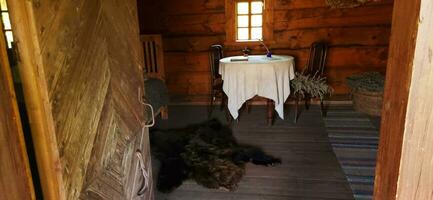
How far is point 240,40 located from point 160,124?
1.81 m

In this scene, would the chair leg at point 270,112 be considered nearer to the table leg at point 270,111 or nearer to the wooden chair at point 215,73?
the table leg at point 270,111

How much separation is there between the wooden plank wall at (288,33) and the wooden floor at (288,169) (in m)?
1.19

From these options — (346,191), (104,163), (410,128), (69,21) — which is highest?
(69,21)

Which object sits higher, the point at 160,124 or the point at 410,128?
the point at 410,128

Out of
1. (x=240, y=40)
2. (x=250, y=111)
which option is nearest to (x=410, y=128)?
(x=250, y=111)

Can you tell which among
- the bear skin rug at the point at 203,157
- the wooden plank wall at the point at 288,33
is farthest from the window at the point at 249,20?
the bear skin rug at the point at 203,157

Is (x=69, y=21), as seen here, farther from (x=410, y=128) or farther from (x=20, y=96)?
(x=410, y=128)

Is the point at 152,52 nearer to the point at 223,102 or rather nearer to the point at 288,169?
the point at 223,102

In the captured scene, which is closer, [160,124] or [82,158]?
[82,158]

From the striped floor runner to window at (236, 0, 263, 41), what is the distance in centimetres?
156

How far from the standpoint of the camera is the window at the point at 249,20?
4.47 metres

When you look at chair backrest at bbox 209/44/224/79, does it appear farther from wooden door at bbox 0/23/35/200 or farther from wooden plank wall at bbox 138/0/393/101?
wooden door at bbox 0/23/35/200

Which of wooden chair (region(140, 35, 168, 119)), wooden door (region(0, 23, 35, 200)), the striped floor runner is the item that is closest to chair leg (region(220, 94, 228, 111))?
wooden chair (region(140, 35, 168, 119))

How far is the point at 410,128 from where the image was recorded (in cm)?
56
